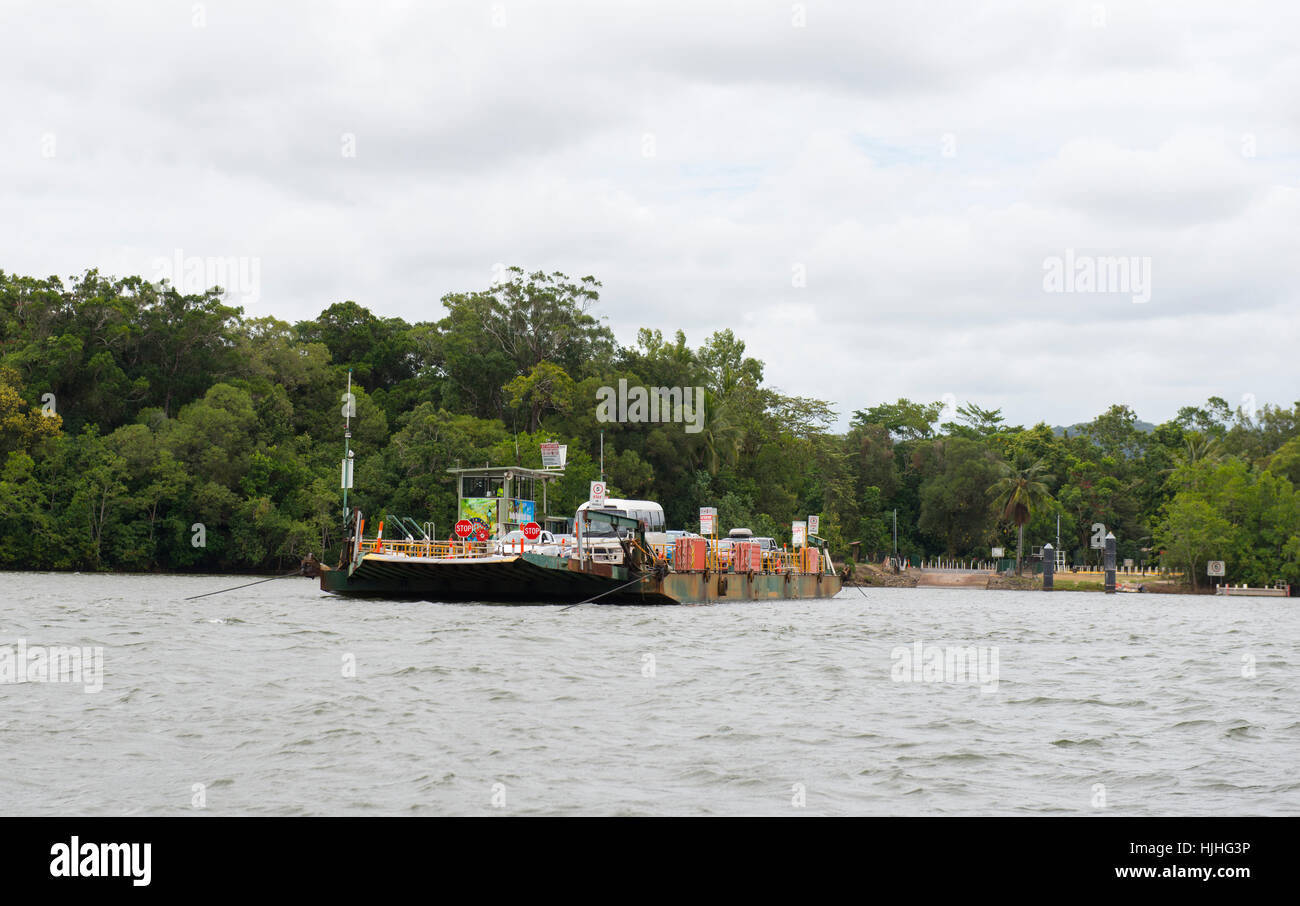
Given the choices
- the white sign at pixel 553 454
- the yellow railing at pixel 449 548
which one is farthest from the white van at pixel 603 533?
the yellow railing at pixel 449 548

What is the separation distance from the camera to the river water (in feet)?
32.4

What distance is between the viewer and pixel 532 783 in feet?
33.8

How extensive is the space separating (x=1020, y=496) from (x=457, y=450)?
50.0m

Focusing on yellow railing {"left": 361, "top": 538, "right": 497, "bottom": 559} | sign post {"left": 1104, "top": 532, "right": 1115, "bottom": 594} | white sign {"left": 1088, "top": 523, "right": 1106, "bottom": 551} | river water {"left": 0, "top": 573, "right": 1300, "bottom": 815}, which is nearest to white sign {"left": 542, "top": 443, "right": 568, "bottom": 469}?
yellow railing {"left": 361, "top": 538, "right": 497, "bottom": 559}

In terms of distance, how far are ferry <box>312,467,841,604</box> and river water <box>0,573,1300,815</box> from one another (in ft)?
26.1

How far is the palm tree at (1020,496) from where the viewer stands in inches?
3844

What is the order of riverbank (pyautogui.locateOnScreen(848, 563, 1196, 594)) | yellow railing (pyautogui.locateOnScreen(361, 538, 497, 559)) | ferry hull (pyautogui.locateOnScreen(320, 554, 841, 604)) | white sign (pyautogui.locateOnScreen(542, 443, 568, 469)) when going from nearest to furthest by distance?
ferry hull (pyautogui.locateOnScreen(320, 554, 841, 604)) < yellow railing (pyautogui.locateOnScreen(361, 538, 497, 559)) < white sign (pyautogui.locateOnScreen(542, 443, 568, 469)) < riverbank (pyautogui.locateOnScreen(848, 563, 1196, 594))

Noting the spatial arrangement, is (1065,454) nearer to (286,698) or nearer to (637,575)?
(637,575)

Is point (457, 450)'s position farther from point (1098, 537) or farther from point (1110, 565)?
point (1098, 537)

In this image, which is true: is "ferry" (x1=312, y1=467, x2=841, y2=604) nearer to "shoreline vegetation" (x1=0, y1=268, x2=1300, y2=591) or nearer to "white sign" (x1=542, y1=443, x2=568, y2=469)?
"white sign" (x1=542, y1=443, x2=568, y2=469)

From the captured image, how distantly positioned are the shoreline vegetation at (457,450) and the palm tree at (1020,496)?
1.00 ft

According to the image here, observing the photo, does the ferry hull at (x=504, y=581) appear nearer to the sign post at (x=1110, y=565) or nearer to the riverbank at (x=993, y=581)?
the riverbank at (x=993, y=581)

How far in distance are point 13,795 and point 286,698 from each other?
5372 millimetres

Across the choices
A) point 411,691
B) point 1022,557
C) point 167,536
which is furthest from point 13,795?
point 1022,557
